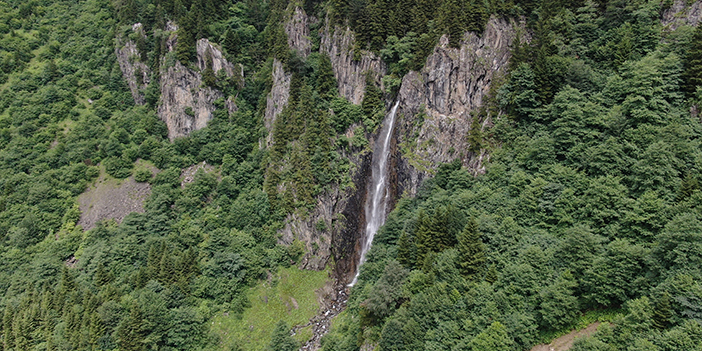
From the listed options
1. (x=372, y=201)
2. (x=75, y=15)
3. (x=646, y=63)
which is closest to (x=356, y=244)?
(x=372, y=201)

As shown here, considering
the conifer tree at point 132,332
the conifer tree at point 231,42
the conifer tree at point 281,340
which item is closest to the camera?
the conifer tree at point 132,332

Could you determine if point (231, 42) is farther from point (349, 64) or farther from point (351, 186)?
point (351, 186)

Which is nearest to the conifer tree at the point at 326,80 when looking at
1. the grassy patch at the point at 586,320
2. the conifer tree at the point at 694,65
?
the conifer tree at the point at 694,65

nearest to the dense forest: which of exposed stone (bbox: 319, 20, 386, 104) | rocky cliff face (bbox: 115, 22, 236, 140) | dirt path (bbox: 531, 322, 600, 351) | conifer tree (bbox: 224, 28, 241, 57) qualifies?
conifer tree (bbox: 224, 28, 241, 57)

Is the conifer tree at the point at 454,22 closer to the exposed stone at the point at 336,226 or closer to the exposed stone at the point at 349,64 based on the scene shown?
the exposed stone at the point at 349,64

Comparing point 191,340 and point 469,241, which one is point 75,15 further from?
point 469,241

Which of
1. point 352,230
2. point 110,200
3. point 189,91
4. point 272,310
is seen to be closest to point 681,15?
point 352,230
